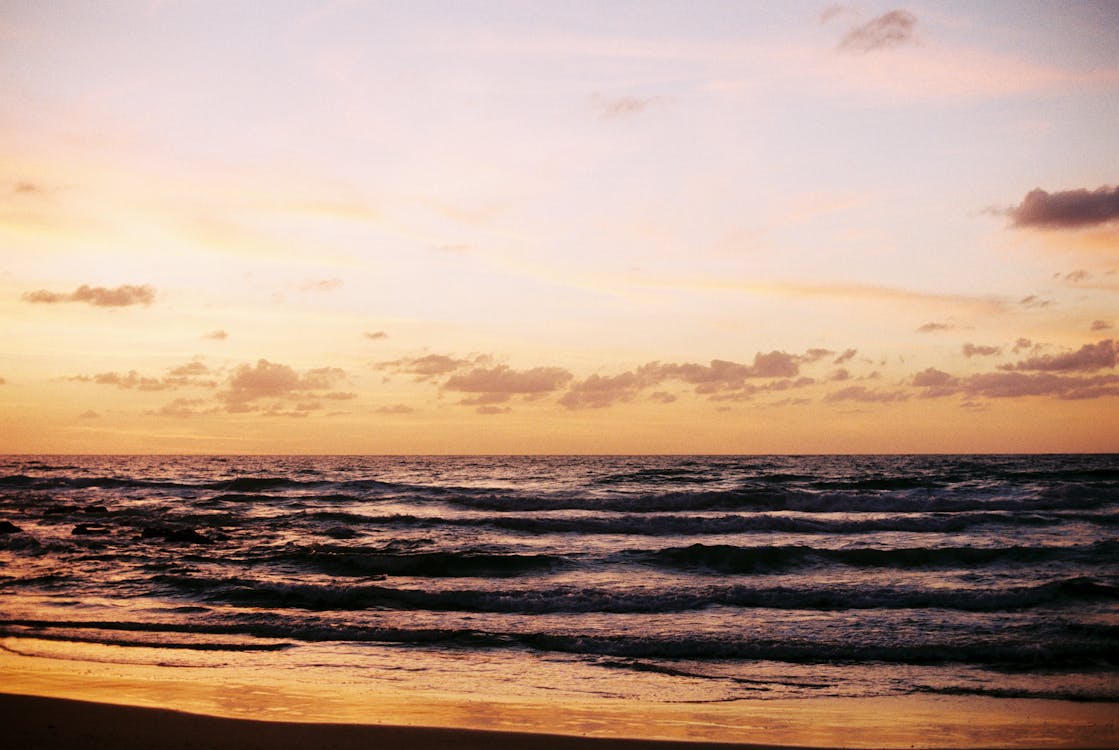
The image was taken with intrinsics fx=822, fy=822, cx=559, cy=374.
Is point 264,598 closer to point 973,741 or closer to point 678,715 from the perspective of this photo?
point 678,715

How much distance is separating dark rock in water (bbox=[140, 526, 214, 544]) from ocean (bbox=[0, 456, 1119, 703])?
0.36 ft

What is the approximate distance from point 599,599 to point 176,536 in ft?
56.3

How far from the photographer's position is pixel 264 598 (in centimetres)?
1706

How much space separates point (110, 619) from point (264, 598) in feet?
10.1

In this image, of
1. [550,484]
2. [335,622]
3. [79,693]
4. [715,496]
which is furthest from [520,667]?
[550,484]

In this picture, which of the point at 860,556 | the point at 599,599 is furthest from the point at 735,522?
the point at 599,599

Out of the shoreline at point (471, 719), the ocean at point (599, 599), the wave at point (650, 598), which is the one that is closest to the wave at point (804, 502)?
the ocean at point (599, 599)

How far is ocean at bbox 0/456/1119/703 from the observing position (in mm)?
11484

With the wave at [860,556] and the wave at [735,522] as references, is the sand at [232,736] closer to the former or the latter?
the wave at [860,556]

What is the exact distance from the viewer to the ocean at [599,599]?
11484mm

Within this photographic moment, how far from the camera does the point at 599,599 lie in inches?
658

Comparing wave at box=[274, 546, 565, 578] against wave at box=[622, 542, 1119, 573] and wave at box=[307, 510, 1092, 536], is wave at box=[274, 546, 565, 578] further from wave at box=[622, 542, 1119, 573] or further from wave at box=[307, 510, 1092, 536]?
wave at box=[307, 510, 1092, 536]

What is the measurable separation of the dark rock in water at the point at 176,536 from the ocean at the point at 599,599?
0.11m

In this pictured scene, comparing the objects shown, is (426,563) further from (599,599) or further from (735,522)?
(735,522)
